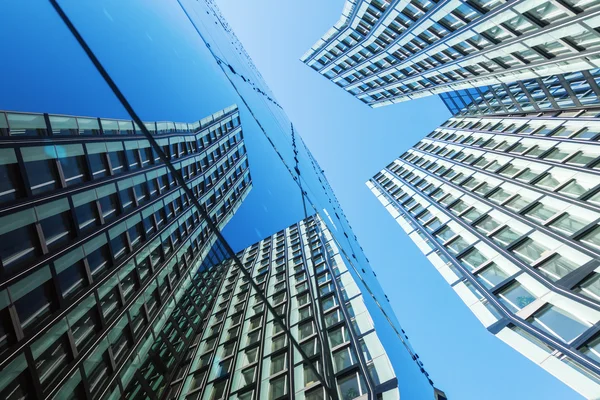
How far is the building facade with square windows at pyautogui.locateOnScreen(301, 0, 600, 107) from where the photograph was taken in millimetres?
19500

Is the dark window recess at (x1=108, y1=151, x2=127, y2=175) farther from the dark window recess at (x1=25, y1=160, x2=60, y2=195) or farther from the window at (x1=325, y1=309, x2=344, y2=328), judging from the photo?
the window at (x1=325, y1=309, x2=344, y2=328)

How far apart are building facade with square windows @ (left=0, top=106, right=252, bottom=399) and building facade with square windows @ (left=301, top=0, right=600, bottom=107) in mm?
18729

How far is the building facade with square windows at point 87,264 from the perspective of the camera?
8.75 m

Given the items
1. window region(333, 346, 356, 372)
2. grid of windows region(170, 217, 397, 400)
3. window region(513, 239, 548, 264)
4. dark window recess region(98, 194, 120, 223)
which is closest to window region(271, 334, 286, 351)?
grid of windows region(170, 217, 397, 400)

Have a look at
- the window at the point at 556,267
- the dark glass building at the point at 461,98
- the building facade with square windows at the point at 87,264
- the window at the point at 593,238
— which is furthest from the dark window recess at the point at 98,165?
the dark glass building at the point at 461,98

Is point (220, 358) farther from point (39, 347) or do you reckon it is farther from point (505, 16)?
point (505, 16)

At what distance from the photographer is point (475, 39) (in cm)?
2625

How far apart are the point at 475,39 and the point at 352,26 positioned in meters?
24.2

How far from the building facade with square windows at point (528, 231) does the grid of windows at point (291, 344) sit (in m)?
7.50

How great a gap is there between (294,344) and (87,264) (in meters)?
10.6

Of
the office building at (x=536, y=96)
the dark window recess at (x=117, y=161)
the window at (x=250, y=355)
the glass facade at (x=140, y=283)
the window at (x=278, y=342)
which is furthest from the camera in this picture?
the office building at (x=536, y=96)

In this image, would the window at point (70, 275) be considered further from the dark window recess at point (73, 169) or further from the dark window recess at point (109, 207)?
the dark window recess at point (109, 207)

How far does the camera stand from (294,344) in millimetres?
6621

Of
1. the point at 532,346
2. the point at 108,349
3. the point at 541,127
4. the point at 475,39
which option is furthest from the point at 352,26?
the point at 108,349
